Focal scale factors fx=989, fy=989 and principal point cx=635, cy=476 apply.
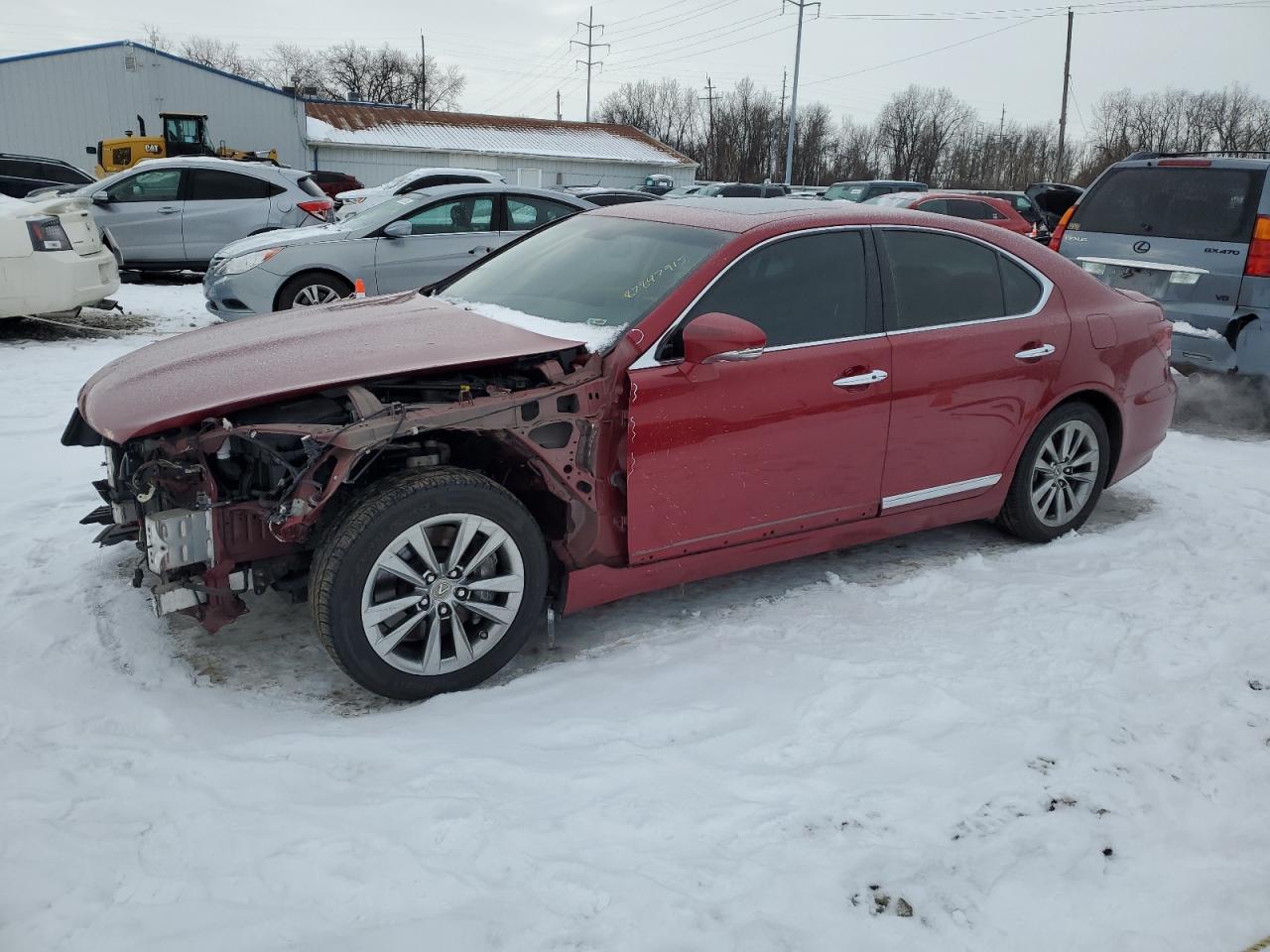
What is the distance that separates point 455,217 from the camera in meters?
9.87

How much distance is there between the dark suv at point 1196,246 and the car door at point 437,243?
17.7 ft

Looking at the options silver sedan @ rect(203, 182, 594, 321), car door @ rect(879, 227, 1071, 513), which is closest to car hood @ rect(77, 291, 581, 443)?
car door @ rect(879, 227, 1071, 513)

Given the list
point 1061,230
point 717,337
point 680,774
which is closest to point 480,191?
point 1061,230

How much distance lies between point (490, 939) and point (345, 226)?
8645 mm

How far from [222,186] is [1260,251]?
12050 millimetres

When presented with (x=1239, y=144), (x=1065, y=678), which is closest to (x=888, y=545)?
(x=1065, y=678)

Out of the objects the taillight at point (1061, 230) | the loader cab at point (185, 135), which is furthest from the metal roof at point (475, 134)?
the taillight at point (1061, 230)

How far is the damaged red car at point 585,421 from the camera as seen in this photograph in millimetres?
3121

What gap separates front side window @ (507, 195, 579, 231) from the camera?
33.2 ft

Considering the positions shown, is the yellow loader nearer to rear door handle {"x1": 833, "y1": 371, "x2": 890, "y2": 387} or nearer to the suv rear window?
the suv rear window

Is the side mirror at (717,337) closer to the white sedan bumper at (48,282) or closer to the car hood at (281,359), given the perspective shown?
the car hood at (281,359)

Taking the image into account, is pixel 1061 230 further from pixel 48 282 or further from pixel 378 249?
pixel 48 282

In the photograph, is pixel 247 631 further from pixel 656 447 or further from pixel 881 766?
pixel 881 766

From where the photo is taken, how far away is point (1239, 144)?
59875mm
